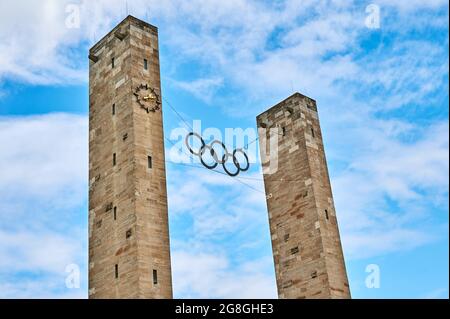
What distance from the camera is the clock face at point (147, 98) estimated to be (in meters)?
31.4

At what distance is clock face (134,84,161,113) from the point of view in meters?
31.4

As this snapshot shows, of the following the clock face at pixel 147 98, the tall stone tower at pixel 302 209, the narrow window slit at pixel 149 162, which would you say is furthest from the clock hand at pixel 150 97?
the tall stone tower at pixel 302 209

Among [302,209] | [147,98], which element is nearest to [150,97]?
[147,98]

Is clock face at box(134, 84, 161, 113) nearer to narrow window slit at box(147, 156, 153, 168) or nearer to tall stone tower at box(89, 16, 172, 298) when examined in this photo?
tall stone tower at box(89, 16, 172, 298)

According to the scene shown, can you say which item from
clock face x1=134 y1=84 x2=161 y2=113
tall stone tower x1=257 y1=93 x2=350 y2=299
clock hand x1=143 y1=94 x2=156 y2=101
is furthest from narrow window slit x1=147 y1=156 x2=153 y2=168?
tall stone tower x1=257 y1=93 x2=350 y2=299

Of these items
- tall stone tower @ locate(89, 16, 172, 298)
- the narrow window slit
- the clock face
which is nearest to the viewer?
tall stone tower @ locate(89, 16, 172, 298)

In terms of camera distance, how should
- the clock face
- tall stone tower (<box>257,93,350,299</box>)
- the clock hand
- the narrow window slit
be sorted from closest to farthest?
→ the narrow window slit → the clock face → the clock hand → tall stone tower (<box>257,93,350,299</box>)

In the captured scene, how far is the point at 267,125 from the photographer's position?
1640 inches

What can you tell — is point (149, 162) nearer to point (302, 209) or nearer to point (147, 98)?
point (147, 98)

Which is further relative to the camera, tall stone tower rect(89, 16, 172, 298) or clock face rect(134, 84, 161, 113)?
clock face rect(134, 84, 161, 113)

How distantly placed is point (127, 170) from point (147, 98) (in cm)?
421

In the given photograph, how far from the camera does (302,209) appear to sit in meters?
36.8

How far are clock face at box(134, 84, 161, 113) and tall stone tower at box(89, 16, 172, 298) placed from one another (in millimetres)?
52
